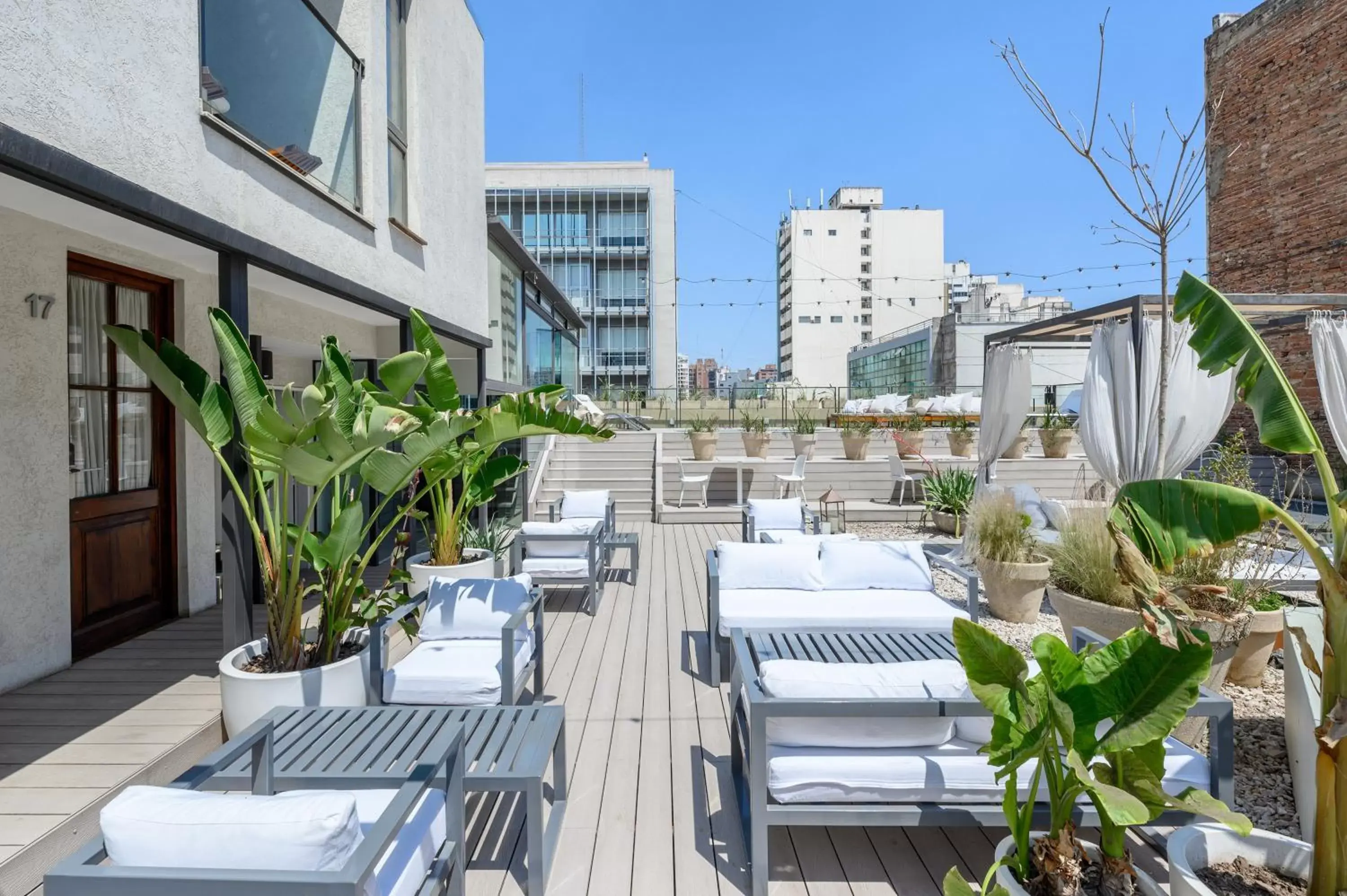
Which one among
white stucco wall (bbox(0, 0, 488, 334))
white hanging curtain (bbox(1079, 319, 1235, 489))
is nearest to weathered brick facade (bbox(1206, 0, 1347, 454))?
white hanging curtain (bbox(1079, 319, 1235, 489))

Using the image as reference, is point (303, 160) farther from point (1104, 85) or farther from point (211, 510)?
point (1104, 85)

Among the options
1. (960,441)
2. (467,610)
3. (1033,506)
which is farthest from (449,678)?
(960,441)

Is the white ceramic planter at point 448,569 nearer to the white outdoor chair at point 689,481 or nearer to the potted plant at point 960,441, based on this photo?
the white outdoor chair at point 689,481

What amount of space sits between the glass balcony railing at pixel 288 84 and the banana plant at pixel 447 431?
66.7 inches

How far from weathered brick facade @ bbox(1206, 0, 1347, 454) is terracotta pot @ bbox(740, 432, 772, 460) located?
8.89 metres

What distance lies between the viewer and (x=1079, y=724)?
1.86 metres

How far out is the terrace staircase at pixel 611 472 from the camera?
39.6 ft

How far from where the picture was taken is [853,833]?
281cm

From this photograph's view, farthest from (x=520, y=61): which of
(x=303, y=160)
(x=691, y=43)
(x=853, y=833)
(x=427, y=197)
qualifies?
(x=853, y=833)

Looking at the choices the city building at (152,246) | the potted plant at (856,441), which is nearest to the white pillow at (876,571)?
the city building at (152,246)

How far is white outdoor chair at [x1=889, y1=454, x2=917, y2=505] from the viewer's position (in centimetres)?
1141

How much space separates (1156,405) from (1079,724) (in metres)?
5.20

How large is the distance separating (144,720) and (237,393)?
5.53 ft

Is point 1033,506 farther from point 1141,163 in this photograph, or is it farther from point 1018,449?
point 1018,449
